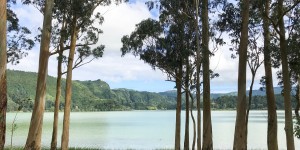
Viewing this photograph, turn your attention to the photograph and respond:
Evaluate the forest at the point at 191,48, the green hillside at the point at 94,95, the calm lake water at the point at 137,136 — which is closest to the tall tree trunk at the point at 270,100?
the forest at the point at 191,48

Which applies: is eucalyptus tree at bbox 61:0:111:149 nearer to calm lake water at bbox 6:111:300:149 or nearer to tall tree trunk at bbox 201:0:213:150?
tall tree trunk at bbox 201:0:213:150

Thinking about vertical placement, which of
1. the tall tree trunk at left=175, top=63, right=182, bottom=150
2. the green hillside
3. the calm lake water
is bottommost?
the calm lake water

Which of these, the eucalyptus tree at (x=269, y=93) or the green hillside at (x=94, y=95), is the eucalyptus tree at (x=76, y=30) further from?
the green hillside at (x=94, y=95)

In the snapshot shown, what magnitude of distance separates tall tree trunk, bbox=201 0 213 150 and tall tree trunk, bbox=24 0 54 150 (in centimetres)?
613

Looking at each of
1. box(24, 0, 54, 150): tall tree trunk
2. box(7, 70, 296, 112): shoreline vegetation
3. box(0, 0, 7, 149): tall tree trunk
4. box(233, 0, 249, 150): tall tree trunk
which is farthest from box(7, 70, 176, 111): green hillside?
box(0, 0, 7, 149): tall tree trunk

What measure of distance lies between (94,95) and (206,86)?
152 m

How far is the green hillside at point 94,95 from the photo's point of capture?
447ft

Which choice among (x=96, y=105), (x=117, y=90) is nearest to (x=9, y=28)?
(x=96, y=105)

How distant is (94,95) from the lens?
162875 mm

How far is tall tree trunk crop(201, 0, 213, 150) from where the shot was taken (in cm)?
1336

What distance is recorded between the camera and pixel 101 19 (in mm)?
16828

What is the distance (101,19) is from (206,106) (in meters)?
6.75

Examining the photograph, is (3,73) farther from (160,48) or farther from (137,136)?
(137,136)

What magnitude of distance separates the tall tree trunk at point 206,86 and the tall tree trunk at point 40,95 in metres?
6.13
